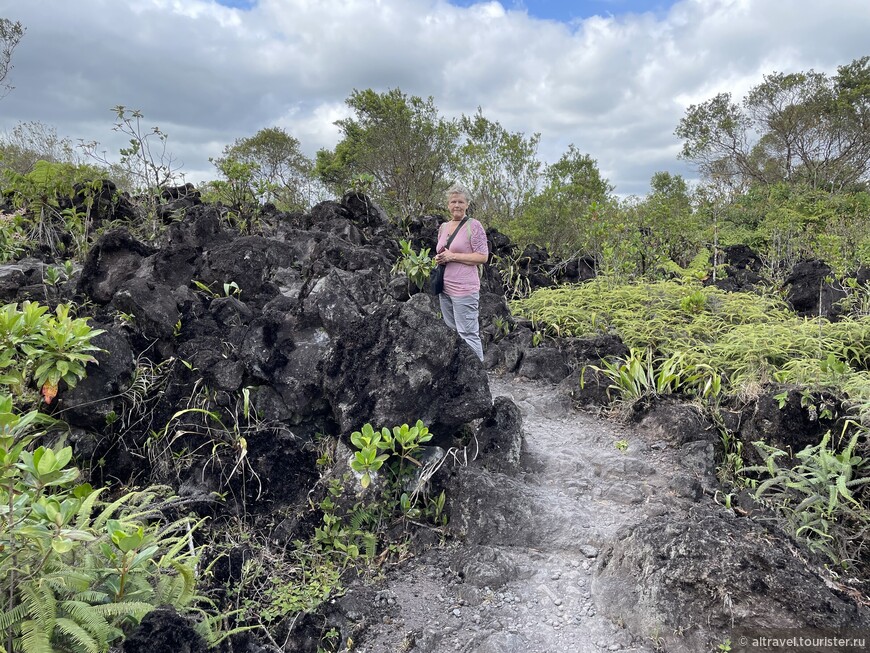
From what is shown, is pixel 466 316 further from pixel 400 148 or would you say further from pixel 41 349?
pixel 400 148

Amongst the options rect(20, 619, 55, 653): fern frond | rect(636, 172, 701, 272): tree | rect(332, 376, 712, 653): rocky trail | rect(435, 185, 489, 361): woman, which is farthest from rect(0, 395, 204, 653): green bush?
rect(636, 172, 701, 272): tree

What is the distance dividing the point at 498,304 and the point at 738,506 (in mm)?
4024

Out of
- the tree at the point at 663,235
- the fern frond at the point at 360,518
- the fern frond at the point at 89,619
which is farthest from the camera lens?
the tree at the point at 663,235

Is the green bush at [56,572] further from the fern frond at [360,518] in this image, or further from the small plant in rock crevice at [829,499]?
the small plant in rock crevice at [829,499]

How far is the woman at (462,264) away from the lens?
4.51 meters

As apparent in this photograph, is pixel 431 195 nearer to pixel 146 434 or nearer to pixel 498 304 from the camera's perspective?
pixel 498 304

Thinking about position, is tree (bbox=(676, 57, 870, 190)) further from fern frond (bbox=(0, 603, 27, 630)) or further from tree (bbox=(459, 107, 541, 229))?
fern frond (bbox=(0, 603, 27, 630))

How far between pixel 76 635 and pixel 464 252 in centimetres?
369

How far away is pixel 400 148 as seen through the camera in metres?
15.5

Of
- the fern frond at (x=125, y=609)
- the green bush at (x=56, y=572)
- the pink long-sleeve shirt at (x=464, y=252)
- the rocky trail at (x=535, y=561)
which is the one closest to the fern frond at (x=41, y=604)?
the green bush at (x=56, y=572)

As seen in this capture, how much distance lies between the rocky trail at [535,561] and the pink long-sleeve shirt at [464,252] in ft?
4.94

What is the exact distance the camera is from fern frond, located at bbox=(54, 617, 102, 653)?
5.34 feet

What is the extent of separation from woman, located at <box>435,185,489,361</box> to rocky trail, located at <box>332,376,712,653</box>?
1.25m

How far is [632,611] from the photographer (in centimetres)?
238
